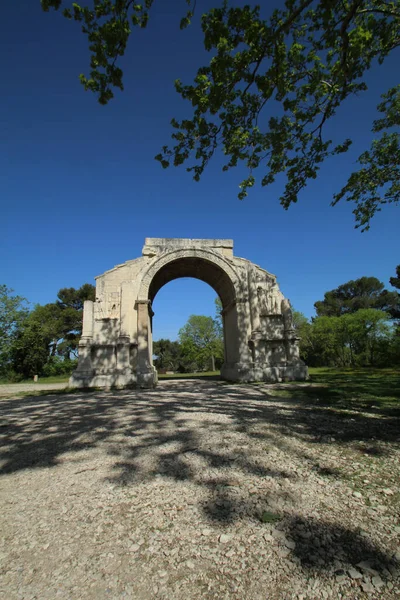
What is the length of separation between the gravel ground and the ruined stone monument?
8817mm

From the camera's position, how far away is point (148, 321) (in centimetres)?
1452

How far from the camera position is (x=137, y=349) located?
14.0 meters

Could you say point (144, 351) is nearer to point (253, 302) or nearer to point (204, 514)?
point (253, 302)

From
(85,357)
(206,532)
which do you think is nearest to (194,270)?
(85,357)

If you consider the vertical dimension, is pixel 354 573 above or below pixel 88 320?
below

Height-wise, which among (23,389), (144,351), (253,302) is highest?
(253,302)

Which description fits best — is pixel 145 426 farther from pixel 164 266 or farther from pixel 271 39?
pixel 164 266

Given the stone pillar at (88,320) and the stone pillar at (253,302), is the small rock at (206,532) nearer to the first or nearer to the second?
the stone pillar at (253,302)

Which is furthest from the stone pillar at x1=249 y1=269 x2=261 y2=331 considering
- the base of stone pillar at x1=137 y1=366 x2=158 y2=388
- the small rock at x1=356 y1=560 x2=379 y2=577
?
the small rock at x1=356 y1=560 x2=379 y2=577

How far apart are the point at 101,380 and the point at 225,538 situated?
1220cm

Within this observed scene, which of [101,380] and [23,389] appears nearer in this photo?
[101,380]

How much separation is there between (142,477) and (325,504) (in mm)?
1924

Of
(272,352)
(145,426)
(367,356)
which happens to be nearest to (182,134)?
(145,426)

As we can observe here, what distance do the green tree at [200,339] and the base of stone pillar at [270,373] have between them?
25732 mm
